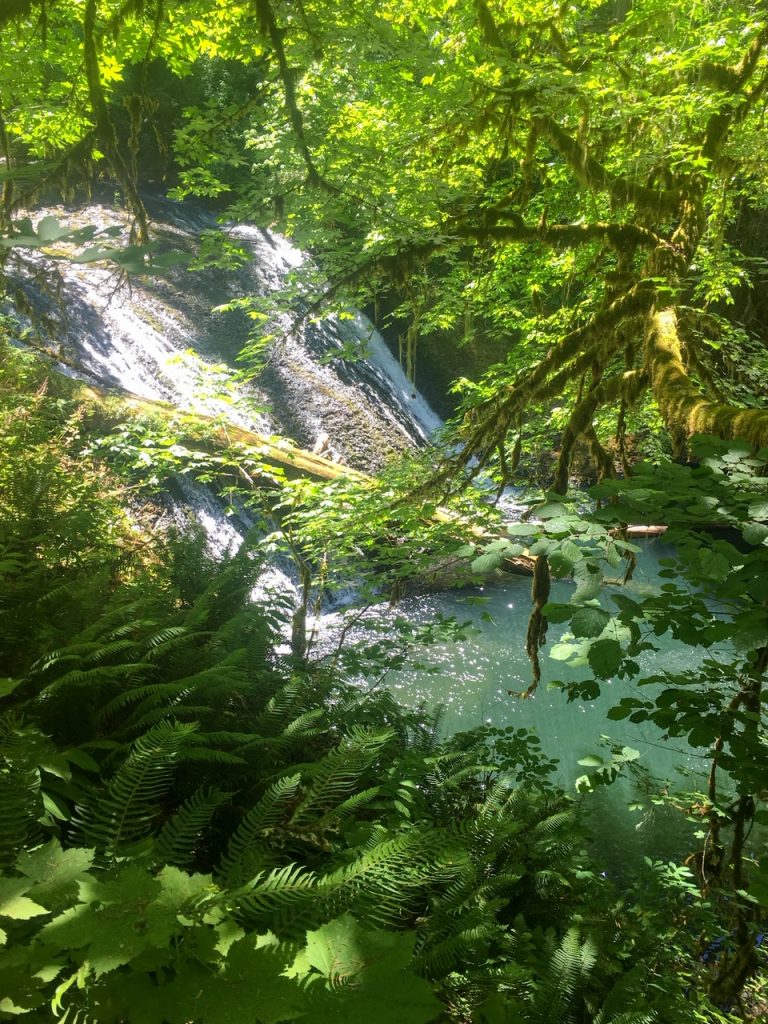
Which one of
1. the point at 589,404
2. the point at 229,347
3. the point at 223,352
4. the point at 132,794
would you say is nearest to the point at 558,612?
the point at 132,794

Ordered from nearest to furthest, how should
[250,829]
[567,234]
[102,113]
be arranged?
1. [250,829]
2. [102,113]
3. [567,234]

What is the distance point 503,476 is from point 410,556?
103 cm

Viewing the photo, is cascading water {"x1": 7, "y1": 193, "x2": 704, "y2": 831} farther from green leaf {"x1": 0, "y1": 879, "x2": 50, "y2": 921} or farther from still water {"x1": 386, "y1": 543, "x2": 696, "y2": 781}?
green leaf {"x1": 0, "y1": 879, "x2": 50, "y2": 921}

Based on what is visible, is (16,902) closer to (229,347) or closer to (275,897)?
(275,897)

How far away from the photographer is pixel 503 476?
5.15 m

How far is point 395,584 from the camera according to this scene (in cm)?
509

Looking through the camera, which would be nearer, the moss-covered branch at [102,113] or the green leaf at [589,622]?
the green leaf at [589,622]

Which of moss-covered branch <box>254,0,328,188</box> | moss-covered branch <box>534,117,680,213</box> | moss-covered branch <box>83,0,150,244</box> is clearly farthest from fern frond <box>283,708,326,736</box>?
moss-covered branch <box>534,117,680,213</box>

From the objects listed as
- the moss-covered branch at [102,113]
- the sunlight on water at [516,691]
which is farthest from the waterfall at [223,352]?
the moss-covered branch at [102,113]

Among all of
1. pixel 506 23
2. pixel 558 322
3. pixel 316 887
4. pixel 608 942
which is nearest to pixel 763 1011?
pixel 608 942

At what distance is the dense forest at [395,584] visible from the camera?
55.2 inches

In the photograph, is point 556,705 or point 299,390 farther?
point 299,390

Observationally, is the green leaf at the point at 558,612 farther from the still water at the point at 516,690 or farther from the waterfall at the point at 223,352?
the waterfall at the point at 223,352

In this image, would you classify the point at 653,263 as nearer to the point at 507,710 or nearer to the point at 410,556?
the point at 410,556
